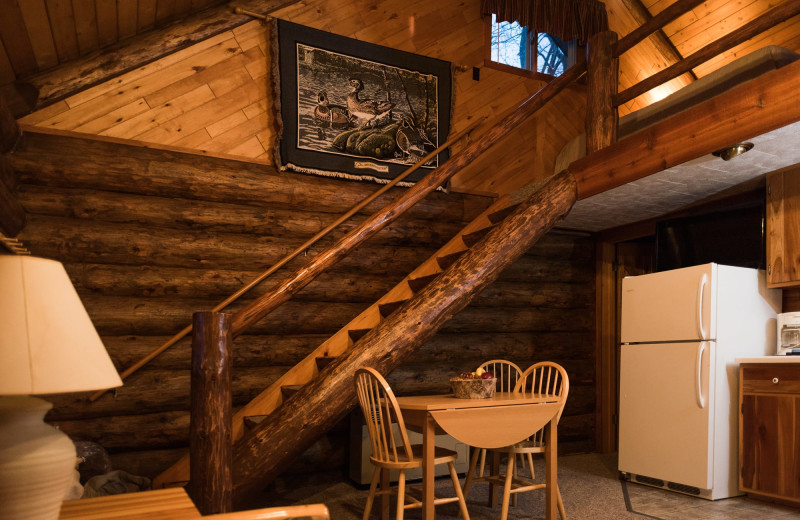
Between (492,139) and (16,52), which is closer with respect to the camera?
(16,52)

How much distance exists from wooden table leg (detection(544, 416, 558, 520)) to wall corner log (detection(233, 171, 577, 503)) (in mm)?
A: 977

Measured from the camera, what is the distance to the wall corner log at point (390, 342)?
328cm

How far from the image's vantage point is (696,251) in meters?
4.84

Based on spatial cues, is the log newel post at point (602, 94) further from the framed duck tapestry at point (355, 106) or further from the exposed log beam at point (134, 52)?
the exposed log beam at point (134, 52)

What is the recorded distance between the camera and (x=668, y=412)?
4.17m

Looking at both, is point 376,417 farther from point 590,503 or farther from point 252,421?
point 590,503

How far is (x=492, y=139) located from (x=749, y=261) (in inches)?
84.0

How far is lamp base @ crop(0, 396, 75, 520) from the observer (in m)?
1.14

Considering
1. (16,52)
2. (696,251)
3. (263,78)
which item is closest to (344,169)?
(263,78)

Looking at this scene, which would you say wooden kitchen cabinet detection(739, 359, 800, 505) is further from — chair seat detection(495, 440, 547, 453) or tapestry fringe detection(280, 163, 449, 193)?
tapestry fringe detection(280, 163, 449, 193)

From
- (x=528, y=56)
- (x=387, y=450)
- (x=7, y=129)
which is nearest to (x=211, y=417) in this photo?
(x=387, y=450)

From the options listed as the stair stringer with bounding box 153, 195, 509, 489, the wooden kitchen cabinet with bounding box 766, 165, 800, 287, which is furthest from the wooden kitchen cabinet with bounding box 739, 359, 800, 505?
the stair stringer with bounding box 153, 195, 509, 489

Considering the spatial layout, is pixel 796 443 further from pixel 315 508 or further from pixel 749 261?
pixel 315 508

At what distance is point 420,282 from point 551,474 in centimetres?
170
